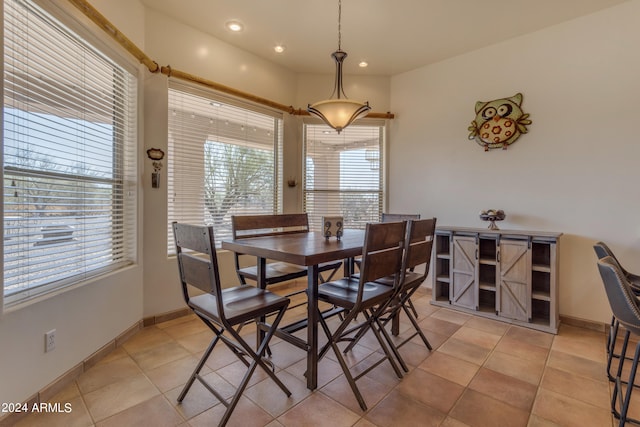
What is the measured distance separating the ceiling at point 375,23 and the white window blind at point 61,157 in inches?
42.2

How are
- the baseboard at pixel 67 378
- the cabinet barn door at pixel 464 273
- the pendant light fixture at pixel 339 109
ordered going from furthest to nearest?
the cabinet barn door at pixel 464 273
the pendant light fixture at pixel 339 109
the baseboard at pixel 67 378

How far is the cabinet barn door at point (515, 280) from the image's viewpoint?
284 centimetres

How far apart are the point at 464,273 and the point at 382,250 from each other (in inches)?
71.2

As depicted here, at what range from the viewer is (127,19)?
2500 millimetres

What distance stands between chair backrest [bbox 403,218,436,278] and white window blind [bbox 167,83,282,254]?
213 centimetres

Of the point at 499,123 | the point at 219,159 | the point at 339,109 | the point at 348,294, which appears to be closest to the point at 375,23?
the point at 339,109

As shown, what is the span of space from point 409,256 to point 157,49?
2889 millimetres

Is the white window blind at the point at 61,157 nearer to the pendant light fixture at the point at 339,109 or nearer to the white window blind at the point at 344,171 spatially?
the pendant light fixture at the point at 339,109

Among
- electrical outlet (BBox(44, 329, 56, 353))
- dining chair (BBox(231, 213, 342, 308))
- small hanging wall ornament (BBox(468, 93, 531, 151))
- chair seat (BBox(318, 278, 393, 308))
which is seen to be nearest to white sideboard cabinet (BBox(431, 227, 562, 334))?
small hanging wall ornament (BBox(468, 93, 531, 151))

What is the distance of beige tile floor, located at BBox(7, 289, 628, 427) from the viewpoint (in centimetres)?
164

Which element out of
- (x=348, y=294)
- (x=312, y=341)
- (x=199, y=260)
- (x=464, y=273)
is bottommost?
(x=312, y=341)

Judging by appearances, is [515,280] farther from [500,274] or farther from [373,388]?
[373,388]

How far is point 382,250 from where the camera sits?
6.10ft

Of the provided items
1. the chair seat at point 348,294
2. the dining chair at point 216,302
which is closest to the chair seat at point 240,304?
the dining chair at point 216,302
